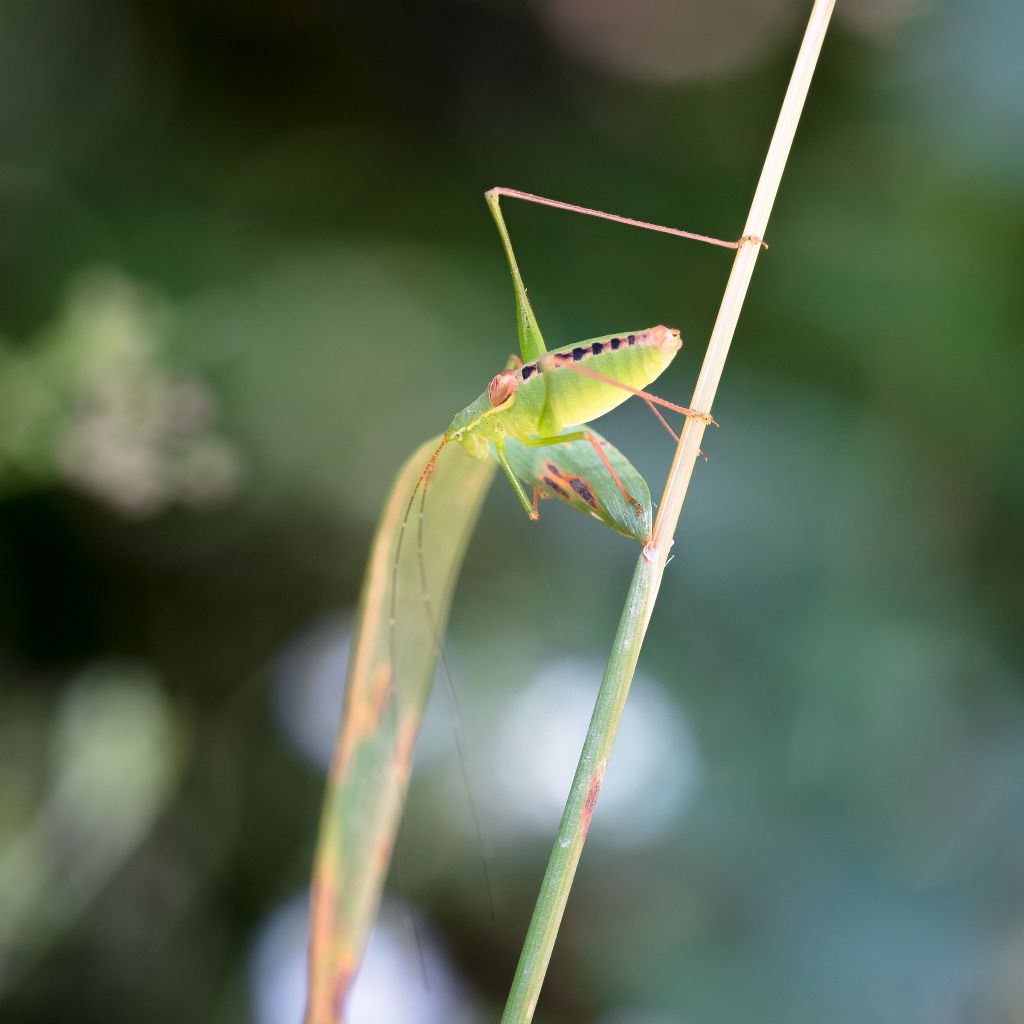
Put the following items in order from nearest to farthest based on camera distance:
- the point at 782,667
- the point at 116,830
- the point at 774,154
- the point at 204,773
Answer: the point at 774,154 < the point at 116,830 < the point at 782,667 < the point at 204,773

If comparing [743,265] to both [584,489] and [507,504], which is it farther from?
[507,504]

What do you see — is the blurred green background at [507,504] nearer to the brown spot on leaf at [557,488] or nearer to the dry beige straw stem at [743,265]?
the brown spot on leaf at [557,488]

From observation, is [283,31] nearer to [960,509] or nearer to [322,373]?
[322,373]

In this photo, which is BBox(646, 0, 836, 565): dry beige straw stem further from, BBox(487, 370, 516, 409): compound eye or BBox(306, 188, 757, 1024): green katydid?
BBox(487, 370, 516, 409): compound eye

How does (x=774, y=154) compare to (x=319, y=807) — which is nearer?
(x=774, y=154)

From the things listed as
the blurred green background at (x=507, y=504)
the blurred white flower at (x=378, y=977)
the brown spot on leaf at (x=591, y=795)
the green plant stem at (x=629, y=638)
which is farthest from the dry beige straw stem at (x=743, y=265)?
the blurred white flower at (x=378, y=977)

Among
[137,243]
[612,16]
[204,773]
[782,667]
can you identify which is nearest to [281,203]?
[137,243]

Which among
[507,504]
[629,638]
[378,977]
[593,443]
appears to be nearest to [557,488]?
[593,443]
